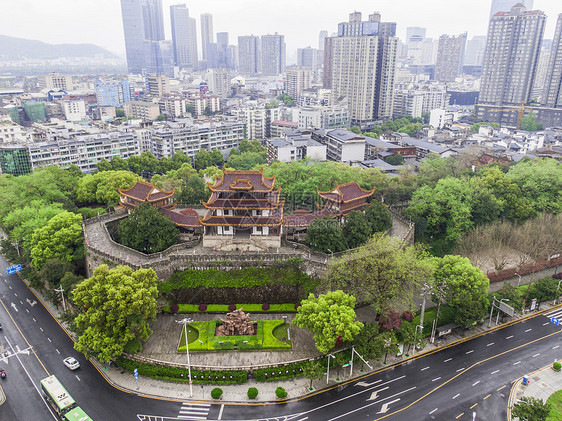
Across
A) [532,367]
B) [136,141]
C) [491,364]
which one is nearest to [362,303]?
[491,364]

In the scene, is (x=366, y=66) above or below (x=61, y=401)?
above

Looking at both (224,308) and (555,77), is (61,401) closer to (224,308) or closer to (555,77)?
(224,308)

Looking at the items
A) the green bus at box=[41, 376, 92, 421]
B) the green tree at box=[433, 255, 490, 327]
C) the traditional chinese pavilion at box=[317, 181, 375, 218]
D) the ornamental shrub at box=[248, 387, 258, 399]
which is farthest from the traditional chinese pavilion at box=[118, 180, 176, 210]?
the green tree at box=[433, 255, 490, 327]

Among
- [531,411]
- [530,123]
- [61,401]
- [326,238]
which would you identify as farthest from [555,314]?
[530,123]

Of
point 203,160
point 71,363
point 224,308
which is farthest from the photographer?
point 203,160

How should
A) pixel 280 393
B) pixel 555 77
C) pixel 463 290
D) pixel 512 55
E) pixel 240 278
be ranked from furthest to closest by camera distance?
pixel 512 55
pixel 555 77
pixel 240 278
pixel 463 290
pixel 280 393

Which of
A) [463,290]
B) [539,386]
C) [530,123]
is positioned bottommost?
[539,386]

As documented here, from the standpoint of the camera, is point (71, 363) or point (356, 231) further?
point (356, 231)

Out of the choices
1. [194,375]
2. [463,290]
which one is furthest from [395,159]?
[194,375]
